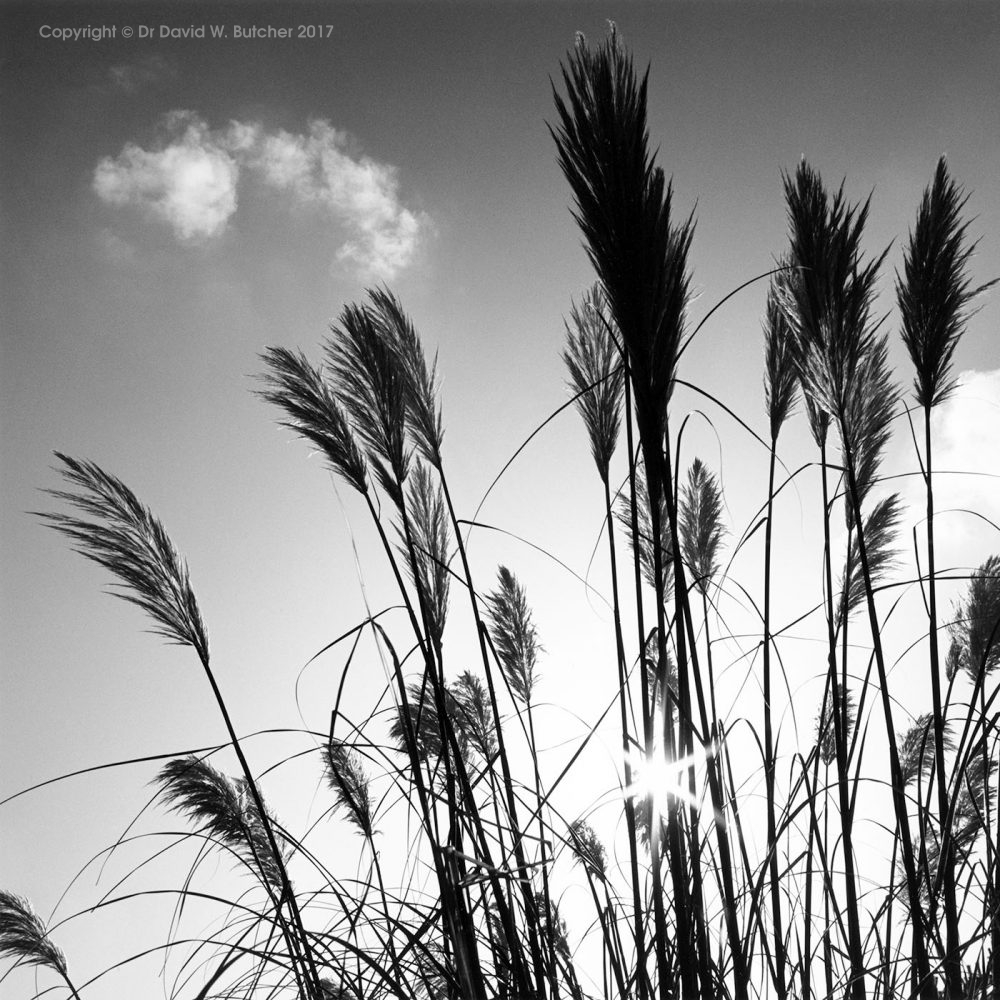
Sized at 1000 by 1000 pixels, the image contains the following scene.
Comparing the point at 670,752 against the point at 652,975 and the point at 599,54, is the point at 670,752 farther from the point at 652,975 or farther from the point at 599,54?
the point at 599,54

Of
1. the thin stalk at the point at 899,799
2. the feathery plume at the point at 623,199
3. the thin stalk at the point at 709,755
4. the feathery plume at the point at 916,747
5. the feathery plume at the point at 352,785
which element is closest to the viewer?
the feathery plume at the point at 623,199

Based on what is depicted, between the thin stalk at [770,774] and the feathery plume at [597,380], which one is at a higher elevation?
the feathery plume at [597,380]

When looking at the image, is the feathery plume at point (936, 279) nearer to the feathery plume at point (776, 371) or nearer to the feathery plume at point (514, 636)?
the feathery plume at point (776, 371)

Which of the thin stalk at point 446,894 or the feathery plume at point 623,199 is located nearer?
the feathery plume at point 623,199

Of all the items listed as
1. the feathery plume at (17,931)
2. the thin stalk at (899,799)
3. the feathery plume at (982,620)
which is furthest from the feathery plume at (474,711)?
the feathery plume at (17,931)

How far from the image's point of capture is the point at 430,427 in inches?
86.4

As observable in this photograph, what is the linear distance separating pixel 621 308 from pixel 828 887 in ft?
6.45

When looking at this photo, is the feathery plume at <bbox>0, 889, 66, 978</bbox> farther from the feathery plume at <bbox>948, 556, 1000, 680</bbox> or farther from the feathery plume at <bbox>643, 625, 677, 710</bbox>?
the feathery plume at <bbox>948, 556, 1000, 680</bbox>

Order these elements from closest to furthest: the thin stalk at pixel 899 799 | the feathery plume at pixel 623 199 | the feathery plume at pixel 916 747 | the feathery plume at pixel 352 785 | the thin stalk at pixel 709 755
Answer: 1. the feathery plume at pixel 623 199
2. the thin stalk at pixel 709 755
3. the thin stalk at pixel 899 799
4. the feathery plume at pixel 352 785
5. the feathery plume at pixel 916 747

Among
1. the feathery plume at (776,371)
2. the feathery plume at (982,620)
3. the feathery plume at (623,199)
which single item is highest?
the feathery plume at (776,371)

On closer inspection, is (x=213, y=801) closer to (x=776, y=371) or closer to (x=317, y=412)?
(x=317, y=412)

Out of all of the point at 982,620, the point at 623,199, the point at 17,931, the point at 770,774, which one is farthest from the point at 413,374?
the point at 17,931

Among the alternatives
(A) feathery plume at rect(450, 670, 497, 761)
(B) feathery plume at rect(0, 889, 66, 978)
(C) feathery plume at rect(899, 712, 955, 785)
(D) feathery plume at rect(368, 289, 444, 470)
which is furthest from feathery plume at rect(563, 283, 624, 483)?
(B) feathery plume at rect(0, 889, 66, 978)

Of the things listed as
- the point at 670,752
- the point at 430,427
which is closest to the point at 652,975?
the point at 670,752
